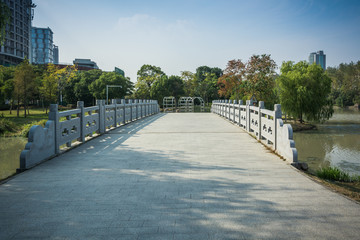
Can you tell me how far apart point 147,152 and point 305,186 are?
3515mm

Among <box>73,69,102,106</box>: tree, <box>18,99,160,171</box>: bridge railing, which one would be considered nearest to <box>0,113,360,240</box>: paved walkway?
<box>18,99,160,171</box>: bridge railing

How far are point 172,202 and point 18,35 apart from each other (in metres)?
73.4

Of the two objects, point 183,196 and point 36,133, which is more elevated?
point 36,133

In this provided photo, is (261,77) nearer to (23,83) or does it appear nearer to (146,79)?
(23,83)

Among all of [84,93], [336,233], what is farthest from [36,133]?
[84,93]

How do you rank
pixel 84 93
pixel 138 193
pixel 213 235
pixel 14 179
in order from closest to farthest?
pixel 213 235, pixel 138 193, pixel 14 179, pixel 84 93

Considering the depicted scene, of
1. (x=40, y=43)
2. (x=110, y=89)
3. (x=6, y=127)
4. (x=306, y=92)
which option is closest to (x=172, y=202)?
(x=6, y=127)

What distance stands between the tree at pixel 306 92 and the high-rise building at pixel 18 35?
176ft

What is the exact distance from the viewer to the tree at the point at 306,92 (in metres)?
23.1

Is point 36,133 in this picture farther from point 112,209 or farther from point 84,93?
point 84,93

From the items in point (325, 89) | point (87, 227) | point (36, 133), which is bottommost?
point (87, 227)

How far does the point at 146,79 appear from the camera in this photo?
54.5 meters

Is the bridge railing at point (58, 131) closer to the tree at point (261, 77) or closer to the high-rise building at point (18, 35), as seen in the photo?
the tree at point (261, 77)

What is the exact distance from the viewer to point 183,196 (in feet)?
12.1
